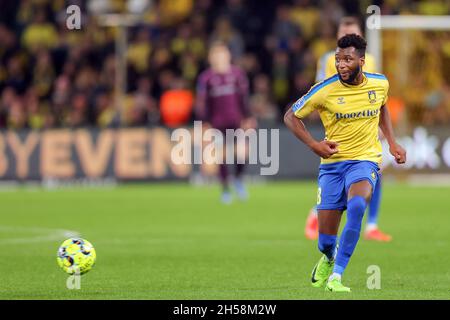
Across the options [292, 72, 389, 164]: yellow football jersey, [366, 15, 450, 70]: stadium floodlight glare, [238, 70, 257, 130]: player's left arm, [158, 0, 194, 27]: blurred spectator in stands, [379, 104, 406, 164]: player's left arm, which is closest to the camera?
[292, 72, 389, 164]: yellow football jersey

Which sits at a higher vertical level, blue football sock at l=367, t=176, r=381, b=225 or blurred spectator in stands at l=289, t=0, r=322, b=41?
blurred spectator in stands at l=289, t=0, r=322, b=41

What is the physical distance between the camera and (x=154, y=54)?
26469 millimetres

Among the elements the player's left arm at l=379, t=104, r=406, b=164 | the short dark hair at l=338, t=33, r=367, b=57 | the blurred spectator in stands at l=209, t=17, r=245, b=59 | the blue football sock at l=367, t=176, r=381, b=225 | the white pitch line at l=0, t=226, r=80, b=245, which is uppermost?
the blurred spectator in stands at l=209, t=17, r=245, b=59

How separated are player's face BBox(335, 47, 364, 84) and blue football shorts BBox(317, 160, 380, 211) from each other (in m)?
0.64

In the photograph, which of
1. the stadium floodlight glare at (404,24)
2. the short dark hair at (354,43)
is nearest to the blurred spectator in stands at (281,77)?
the stadium floodlight glare at (404,24)

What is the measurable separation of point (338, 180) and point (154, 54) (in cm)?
1748

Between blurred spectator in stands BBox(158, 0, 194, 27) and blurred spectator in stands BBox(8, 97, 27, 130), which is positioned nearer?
blurred spectator in stands BBox(8, 97, 27, 130)

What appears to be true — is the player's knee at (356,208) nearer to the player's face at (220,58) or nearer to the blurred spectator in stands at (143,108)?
the player's face at (220,58)

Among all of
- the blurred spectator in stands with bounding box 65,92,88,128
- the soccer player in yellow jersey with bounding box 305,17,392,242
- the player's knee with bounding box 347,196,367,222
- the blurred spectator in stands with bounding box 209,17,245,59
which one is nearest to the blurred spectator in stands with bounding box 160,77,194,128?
the blurred spectator in stands with bounding box 209,17,245,59

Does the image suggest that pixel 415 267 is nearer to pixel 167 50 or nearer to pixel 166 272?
pixel 166 272

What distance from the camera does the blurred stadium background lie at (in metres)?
16.6

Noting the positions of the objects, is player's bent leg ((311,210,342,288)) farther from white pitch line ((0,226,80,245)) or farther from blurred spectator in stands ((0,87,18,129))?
blurred spectator in stands ((0,87,18,129))

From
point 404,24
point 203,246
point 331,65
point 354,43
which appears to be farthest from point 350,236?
point 404,24
